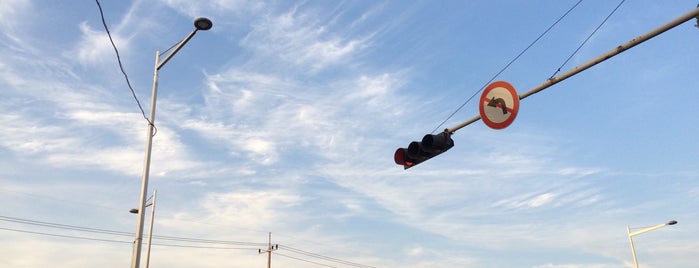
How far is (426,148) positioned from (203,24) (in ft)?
18.1

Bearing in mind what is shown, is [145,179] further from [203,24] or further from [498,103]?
[498,103]

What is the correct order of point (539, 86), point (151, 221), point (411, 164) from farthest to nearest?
point (151, 221)
point (411, 164)
point (539, 86)

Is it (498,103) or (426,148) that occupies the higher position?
(498,103)

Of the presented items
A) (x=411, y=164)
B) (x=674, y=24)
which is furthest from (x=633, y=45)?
(x=411, y=164)

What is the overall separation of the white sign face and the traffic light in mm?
887

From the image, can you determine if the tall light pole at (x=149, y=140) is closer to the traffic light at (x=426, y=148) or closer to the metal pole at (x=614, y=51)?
the traffic light at (x=426, y=148)

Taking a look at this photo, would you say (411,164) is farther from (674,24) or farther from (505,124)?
(674,24)

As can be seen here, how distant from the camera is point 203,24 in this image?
34.6ft

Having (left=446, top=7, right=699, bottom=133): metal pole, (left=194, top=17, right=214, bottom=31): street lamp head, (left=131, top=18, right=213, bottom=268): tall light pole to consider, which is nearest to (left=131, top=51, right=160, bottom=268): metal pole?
(left=131, top=18, right=213, bottom=268): tall light pole

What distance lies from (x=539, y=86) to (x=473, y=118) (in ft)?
3.68

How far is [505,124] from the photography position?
6844 millimetres

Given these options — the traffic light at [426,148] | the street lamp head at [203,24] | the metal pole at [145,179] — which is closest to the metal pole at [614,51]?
the traffic light at [426,148]

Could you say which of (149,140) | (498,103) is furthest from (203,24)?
(498,103)

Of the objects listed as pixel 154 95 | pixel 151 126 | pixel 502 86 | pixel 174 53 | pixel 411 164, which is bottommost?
pixel 411 164
